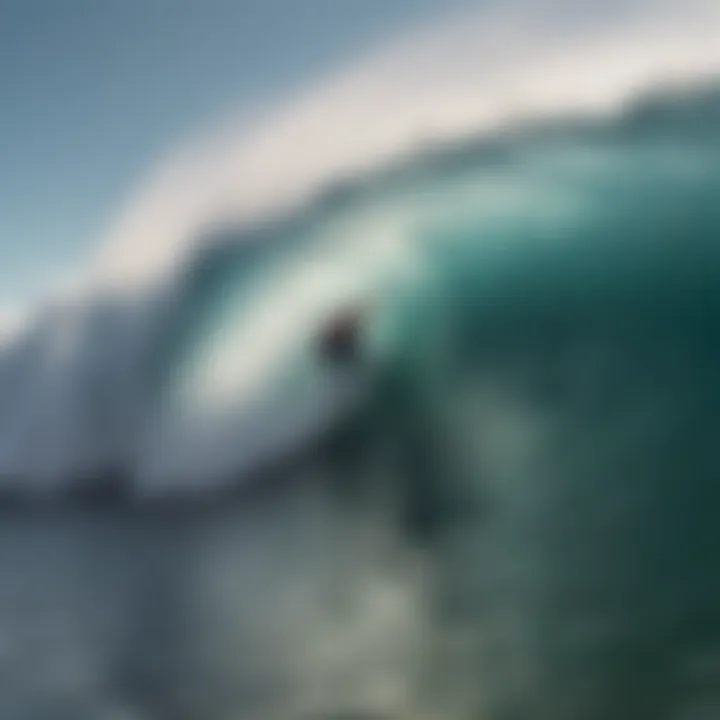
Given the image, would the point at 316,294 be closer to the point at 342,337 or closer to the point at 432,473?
the point at 342,337

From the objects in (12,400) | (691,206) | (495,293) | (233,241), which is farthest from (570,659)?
(12,400)

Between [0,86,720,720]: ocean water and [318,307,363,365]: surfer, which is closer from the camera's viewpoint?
[0,86,720,720]: ocean water

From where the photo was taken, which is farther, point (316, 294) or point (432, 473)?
point (316, 294)

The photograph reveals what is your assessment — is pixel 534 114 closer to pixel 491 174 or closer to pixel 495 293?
pixel 491 174

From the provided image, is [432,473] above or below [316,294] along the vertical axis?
below

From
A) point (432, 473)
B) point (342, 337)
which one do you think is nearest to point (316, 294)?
point (342, 337)

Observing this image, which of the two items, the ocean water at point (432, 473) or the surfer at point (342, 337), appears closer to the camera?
the ocean water at point (432, 473)

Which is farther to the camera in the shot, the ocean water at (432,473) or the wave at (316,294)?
the wave at (316,294)

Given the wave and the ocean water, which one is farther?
the wave
